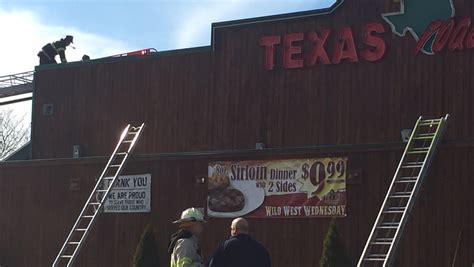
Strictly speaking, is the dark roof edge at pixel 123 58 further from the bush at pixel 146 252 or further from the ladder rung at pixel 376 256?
the ladder rung at pixel 376 256

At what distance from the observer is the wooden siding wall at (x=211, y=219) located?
1518cm

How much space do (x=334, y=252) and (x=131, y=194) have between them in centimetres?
583

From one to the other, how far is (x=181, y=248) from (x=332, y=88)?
33.6ft

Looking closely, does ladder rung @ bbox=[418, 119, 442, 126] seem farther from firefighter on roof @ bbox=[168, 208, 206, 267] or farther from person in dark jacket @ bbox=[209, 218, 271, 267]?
firefighter on roof @ bbox=[168, 208, 206, 267]

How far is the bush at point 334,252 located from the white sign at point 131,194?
16.4 ft

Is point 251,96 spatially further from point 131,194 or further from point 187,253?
point 187,253

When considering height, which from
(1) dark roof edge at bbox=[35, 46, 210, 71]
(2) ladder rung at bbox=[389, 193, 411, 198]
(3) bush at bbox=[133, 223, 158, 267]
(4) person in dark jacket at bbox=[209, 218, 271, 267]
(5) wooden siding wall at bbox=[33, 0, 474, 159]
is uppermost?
(1) dark roof edge at bbox=[35, 46, 210, 71]

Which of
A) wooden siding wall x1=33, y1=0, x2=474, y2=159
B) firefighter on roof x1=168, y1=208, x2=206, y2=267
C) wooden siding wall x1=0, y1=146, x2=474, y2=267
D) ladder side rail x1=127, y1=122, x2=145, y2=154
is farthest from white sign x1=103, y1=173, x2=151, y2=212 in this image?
firefighter on roof x1=168, y1=208, x2=206, y2=267

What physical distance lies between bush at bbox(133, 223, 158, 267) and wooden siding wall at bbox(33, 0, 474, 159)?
260 cm

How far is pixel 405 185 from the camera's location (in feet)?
50.8

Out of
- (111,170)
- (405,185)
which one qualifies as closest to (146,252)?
(111,170)

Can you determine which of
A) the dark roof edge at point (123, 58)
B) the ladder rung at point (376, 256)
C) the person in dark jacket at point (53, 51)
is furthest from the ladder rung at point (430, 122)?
the person in dark jacket at point (53, 51)

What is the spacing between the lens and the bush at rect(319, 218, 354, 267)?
50.8 ft

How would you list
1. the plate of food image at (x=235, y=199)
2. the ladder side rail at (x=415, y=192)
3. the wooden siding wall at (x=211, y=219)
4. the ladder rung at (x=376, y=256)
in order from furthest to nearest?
the plate of food image at (x=235, y=199) < the wooden siding wall at (x=211, y=219) < the ladder rung at (x=376, y=256) < the ladder side rail at (x=415, y=192)
